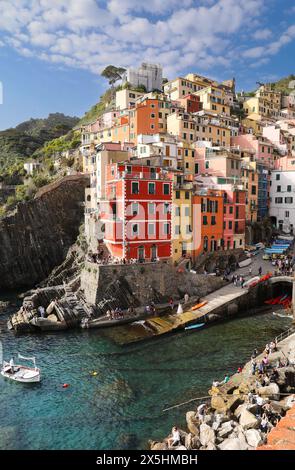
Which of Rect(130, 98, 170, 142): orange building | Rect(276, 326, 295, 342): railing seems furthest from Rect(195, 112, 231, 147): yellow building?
Rect(276, 326, 295, 342): railing

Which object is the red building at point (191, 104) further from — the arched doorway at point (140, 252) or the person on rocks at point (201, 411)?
the person on rocks at point (201, 411)

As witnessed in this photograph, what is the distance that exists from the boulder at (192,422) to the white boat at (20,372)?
1227 centimetres

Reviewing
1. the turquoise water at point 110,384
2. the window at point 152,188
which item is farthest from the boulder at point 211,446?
the window at point 152,188

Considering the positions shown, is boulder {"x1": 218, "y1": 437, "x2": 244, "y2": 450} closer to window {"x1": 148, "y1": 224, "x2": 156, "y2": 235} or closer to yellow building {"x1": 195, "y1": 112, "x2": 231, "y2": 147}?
window {"x1": 148, "y1": 224, "x2": 156, "y2": 235}

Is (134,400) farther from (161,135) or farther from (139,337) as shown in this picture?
(161,135)

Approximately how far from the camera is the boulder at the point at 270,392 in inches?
880

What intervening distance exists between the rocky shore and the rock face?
1744 inches

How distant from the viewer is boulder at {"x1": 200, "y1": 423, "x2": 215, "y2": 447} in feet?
59.8

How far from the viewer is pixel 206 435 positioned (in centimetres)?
1856

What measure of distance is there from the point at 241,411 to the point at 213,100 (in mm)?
80471

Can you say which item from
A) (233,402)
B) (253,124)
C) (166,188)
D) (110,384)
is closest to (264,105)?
(253,124)

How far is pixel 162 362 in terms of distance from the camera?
29.8m

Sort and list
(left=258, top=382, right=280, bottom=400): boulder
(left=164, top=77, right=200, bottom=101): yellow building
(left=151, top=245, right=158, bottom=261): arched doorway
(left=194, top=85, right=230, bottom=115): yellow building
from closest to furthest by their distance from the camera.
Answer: (left=258, top=382, right=280, bottom=400): boulder < (left=151, top=245, right=158, bottom=261): arched doorway < (left=194, top=85, right=230, bottom=115): yellow building < (left=164, top=77, right=200, bottom=101): yellow building
